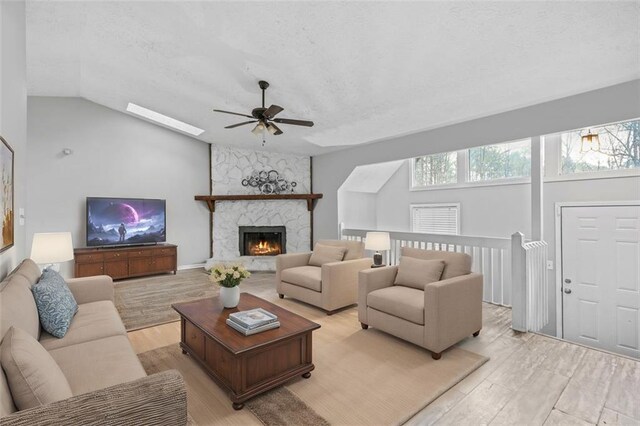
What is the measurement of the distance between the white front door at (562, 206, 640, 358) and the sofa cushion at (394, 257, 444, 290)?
266 cm

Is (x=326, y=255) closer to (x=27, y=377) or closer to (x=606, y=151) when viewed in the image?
(x=27, y=377)

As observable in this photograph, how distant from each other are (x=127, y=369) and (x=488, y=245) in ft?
13.6

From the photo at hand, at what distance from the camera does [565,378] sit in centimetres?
243

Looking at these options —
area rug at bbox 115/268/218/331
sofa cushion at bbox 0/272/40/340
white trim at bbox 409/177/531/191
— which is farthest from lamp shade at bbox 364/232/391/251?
sofa cushion at bbox 0/272/40/340

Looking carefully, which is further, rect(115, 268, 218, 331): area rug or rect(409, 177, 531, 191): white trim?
rect(409, 177, 531, 191): white trim

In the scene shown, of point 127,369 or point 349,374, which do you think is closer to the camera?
point 127,369

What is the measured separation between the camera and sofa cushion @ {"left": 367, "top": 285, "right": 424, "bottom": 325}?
9.48 ft

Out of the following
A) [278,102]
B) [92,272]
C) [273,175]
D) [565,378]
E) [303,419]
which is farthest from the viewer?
[273,175]

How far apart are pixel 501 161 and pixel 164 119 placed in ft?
21.1

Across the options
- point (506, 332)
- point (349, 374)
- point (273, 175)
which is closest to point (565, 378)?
point (506, 332)

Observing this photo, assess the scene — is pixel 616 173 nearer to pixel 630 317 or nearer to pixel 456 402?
pixel 630 317

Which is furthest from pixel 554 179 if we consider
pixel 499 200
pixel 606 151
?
pixel 499 200

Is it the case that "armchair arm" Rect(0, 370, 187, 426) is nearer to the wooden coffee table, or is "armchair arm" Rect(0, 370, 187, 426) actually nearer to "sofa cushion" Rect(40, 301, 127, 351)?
the wooden coffee table

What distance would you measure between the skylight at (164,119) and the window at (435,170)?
179 inches
